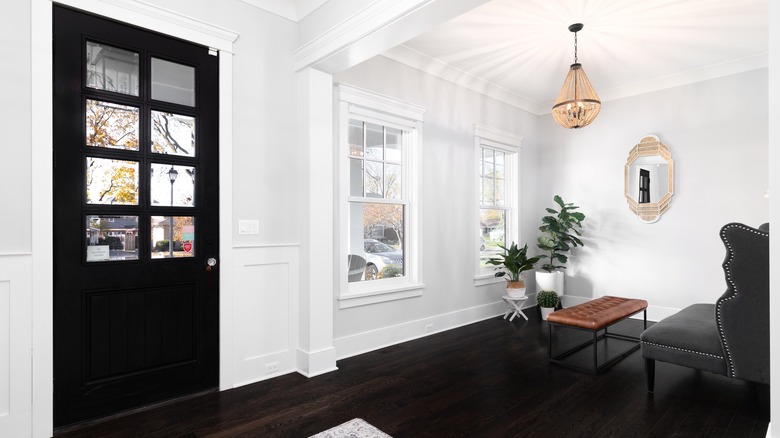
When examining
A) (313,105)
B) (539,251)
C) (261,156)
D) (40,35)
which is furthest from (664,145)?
(40,35)

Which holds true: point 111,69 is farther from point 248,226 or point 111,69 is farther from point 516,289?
point 516,289

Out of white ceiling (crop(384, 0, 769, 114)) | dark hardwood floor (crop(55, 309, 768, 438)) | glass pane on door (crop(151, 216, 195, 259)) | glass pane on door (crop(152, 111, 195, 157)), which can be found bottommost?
dark hardwood floor (crop(55, 309, 768, 438))

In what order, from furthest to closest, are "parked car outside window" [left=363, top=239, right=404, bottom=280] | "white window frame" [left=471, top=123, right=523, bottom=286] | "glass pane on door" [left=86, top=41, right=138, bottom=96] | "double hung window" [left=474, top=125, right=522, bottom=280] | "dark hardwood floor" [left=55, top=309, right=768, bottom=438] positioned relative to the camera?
"double hung window" [left=474, top=125, right=522, bottom=280] → "white window frame" [left=471, top=123, right=523, bottom=286] → "parked car outside window" [left=363, top=239, right=404, bottom=280] → "glass pane on door" [left=86, top=41, right=138, bottom=96] → "dark hardwood floor" [left=55, top=309, right=768, bottom=438]

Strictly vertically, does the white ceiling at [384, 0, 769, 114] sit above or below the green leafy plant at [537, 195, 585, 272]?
above

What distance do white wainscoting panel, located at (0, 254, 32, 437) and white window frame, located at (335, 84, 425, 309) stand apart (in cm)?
208

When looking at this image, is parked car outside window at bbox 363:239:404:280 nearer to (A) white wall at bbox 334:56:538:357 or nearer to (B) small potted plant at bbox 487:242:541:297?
(A) white wall at bbox 334:56:538:357

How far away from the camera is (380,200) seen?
405cm

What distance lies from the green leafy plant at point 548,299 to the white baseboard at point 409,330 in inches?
21.1

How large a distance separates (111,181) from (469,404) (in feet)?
8.81

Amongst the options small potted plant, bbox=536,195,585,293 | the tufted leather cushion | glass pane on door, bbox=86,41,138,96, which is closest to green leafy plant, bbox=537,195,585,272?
small potted plant, bbox=536,195,585,293

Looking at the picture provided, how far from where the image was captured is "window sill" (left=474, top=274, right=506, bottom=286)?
501 centimetres

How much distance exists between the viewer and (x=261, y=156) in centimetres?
314

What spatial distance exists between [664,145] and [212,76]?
5019mm

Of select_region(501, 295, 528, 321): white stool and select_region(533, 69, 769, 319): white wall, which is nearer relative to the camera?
select_region(533, 69, 769, 319): white wall
